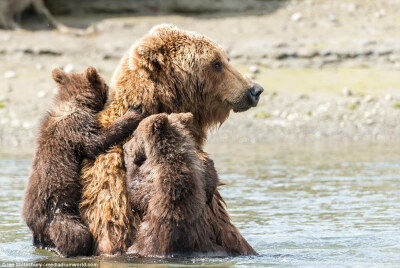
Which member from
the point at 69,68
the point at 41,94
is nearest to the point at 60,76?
the point at 41,94

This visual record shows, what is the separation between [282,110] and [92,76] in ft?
37.2

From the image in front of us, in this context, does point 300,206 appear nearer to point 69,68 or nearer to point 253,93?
point 253,93

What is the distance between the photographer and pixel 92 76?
6.51m

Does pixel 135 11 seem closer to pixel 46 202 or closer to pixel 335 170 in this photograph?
pixel 335 170

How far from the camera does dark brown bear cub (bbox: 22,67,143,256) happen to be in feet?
20.4

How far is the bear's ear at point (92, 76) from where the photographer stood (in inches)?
256

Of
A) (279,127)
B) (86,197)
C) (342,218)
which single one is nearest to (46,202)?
(86,197)

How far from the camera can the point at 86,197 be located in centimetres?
624

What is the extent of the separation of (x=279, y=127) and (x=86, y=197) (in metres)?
11.1

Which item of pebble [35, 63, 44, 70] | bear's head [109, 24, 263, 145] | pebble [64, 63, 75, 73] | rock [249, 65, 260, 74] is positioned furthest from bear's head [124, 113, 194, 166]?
pebble [35, 63, 44, 70]

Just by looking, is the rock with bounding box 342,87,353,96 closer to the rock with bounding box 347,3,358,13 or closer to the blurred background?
the blurred background

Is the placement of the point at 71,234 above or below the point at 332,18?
below

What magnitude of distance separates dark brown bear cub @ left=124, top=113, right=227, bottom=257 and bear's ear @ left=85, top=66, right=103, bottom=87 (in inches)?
24.2

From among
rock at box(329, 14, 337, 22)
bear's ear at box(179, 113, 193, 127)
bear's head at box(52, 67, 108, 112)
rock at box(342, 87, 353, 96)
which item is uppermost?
rock at box(329, 14, 337, 22)
